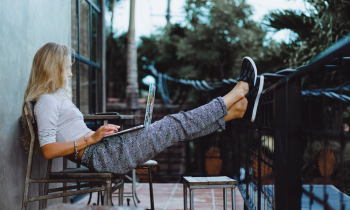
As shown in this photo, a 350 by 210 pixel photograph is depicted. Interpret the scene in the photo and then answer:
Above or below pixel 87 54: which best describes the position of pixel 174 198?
below

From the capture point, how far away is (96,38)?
4559 millimetres

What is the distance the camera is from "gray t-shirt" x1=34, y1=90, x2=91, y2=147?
Result: 1721 millimetres

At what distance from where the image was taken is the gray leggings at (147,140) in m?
1.84

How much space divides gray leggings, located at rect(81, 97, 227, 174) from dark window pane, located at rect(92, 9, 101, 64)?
270 cm

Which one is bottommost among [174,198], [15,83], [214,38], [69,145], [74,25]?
[174,198]

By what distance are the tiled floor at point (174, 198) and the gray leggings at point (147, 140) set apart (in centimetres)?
136

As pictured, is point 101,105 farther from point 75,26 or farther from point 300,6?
point 300,6

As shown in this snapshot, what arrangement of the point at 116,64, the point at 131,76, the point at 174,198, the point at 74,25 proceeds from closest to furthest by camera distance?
the point at 74,25 < the point at 174,198 < the point at 131,76 < the point at 116,64

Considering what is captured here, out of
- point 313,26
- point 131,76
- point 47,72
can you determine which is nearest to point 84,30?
point 47,72

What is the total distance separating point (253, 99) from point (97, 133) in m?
0.94

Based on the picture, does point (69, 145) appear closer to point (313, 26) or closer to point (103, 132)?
point (103, 132)

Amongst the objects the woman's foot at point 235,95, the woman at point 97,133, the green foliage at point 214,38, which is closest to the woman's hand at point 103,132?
the woman at point 97,133

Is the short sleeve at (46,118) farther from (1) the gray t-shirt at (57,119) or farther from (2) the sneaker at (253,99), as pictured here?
(2) the sneaker at (253,99)

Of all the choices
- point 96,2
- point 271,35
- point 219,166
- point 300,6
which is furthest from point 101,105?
point 300,6
